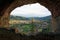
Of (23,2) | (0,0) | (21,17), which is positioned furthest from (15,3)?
(21,17)

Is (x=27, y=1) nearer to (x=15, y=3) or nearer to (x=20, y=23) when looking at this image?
(x=15, y=3)

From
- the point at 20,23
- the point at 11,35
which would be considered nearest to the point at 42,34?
the point at 11,35

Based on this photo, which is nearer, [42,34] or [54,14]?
[42,34]

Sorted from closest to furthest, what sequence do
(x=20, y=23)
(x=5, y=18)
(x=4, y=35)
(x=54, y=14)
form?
(x=4, y=35)
(x=54, y=14)
(x=5, y=18)
(x=20, y=23)

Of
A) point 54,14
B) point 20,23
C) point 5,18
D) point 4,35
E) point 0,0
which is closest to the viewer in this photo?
point 4,35

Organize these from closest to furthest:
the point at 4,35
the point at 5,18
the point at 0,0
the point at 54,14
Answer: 1. the point at 4,35
2. the point at 0,0
3. the point at 54,14
4. the point at 5,18

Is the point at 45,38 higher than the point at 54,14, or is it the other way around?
the point at 54,14

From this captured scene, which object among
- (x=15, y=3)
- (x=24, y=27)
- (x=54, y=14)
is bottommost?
(x=24, y=27)

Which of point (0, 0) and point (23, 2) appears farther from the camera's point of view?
point (23, 2)

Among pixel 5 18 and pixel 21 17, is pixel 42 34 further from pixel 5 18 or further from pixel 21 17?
pixel 21 17
